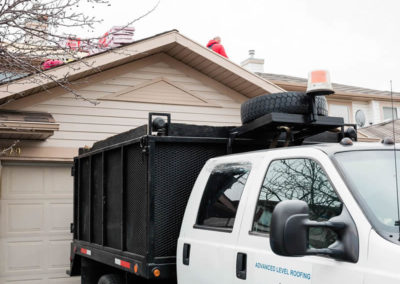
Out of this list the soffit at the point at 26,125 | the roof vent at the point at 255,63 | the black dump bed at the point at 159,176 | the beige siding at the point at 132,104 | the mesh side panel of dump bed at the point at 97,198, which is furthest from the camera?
the roof vent at the point at 255,63

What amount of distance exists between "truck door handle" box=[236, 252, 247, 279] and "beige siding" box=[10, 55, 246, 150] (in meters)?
6.99

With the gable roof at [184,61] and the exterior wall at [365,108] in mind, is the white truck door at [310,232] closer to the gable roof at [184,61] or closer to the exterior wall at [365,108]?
the gable roof at [184,61]

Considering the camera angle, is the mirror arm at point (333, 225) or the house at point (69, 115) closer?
the mirror arm at point (333, 225)

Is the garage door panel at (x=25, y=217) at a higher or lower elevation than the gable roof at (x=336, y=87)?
lower

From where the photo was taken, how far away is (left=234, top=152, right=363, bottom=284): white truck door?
3240mm

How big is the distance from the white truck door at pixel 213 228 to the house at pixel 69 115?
519 cm

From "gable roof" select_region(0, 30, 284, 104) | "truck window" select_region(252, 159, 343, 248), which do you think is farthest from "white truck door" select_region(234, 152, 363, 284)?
"gable roof" select_region(0, 30, 284, 104)

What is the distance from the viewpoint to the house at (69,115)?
32.8 feet

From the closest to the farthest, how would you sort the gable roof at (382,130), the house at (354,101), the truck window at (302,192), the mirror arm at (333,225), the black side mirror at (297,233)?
the black side mirror at (297,233)
the mirror arm at (333,225)
the truck window at (302,192)
the gable roof at (382,130)
the house at (354,101)

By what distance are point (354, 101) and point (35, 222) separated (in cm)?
1215

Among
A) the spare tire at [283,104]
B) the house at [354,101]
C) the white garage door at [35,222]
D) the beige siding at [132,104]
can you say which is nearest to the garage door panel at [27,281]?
the white garage door at [35,222]

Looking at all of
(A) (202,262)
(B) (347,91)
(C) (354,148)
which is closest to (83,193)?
(A) (202,262)

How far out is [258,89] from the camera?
11797 millimetres

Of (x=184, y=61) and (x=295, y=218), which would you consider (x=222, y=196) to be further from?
(x=184, y=61)
